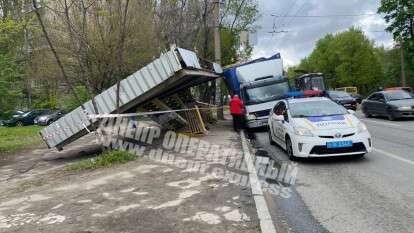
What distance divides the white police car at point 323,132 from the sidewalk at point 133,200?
5.04ft

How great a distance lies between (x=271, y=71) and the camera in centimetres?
2042

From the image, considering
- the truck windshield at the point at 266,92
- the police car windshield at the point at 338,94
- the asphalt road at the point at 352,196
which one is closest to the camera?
the asphalt road at the point at 352,196

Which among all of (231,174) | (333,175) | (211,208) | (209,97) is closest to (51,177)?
(231,174)

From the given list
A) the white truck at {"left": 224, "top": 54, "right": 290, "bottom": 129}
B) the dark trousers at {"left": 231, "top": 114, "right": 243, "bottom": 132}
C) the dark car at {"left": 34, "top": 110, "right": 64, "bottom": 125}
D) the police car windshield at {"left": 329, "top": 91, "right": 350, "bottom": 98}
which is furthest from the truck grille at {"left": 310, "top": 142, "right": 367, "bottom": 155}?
the dark car at {"left": 34, "top": 110, "right": 64, "bottom": 125}

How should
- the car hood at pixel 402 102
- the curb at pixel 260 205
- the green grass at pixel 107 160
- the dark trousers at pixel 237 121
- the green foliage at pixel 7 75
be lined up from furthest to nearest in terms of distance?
the car hood at pixel 402 102 < the dark trousers at pixel 237 121 < the green foliage at pixel 7 75 < the green grass at pixel 107 160 < the curb at pixel 260 205

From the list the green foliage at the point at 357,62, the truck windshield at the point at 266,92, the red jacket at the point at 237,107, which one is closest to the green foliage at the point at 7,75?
the red jacket at the point at 237,107

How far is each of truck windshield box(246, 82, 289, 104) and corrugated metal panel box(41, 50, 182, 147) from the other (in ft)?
21.7

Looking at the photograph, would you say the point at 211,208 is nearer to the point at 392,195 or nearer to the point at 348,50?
the point at 392,195

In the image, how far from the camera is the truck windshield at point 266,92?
1947 cm

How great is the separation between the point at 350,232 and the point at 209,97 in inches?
1107

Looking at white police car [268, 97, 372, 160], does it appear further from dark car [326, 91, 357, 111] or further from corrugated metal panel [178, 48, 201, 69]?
dark car [326, 91, 357, 111]

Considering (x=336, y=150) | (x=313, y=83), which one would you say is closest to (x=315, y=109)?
(x=336, y=150)

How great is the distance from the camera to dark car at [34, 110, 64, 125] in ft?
129

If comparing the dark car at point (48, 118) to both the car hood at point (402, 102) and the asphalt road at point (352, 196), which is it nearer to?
the car hood at point (402, 102)
